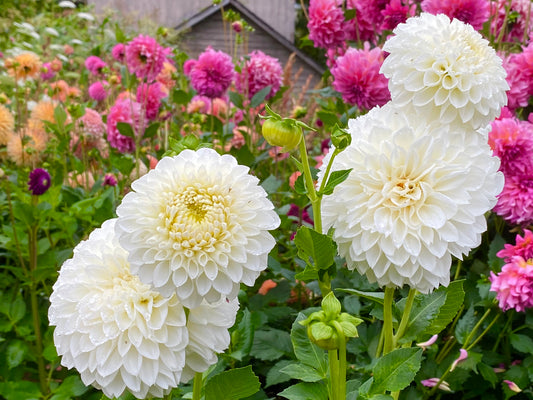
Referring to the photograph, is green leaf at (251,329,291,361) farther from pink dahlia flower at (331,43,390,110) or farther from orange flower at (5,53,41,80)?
orange flower at (5,53,41,80)

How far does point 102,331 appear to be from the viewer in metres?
0.55

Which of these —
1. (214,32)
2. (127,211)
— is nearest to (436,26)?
(127,211)

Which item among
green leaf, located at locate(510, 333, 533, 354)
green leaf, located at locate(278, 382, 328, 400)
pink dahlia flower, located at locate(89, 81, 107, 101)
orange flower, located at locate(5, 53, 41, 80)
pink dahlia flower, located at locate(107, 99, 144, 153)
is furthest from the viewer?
pink dahlia flower, located at locate(89, 81, 107, 101)

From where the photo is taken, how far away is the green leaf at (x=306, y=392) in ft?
2.04

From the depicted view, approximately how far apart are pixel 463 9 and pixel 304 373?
1.19 metres

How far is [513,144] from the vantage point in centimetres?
124

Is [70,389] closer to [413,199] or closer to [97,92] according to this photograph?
[413,199]

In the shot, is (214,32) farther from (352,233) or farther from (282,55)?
(352,233)

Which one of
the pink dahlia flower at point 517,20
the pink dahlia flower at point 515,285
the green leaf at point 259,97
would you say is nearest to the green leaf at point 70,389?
the pink dahlia flower at point 515,285

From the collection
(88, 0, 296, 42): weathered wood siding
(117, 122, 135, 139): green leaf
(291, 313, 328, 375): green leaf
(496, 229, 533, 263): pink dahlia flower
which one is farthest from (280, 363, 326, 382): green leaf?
(88, 0, 296, 42): weathered wood siding

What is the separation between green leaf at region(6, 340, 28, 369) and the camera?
1241 millimetres

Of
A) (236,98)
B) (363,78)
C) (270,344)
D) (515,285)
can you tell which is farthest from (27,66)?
(515,285)

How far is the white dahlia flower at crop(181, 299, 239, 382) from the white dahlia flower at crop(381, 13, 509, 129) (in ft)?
0.95

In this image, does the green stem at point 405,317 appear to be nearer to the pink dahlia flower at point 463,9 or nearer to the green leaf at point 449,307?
the green leaf at point 449,307
